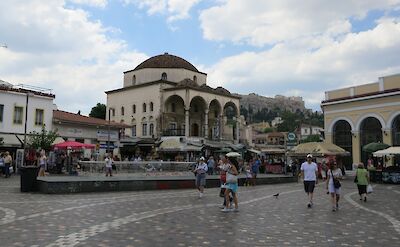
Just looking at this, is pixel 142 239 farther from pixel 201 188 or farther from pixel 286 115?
pixel 286 115

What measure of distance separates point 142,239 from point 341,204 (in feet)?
29.9

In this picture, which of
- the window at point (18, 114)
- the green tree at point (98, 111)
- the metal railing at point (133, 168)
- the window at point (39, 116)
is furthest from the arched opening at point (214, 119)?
the metal railing at point (133, 168)

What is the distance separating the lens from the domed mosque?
52.7m

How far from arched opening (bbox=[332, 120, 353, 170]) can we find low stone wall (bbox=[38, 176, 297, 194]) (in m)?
19.9

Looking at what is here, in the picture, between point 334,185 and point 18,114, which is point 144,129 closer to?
point 18,114

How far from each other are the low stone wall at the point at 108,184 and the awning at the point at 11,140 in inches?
647

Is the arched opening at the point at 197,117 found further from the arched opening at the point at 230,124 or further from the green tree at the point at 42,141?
the green tree at the point at 42,141

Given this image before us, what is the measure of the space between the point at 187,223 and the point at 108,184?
939cm

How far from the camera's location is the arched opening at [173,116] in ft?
174

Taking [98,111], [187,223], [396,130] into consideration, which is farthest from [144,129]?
[187,223]

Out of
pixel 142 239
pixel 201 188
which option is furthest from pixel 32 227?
pixel 201 188

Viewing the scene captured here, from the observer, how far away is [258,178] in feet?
85.1

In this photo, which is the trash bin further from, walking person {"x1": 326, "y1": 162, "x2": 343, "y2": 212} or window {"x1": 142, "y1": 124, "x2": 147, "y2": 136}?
window {"x1": 142, "y1": 124, "x2": 147, "y2": 136}

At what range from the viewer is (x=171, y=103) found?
5447 cm
